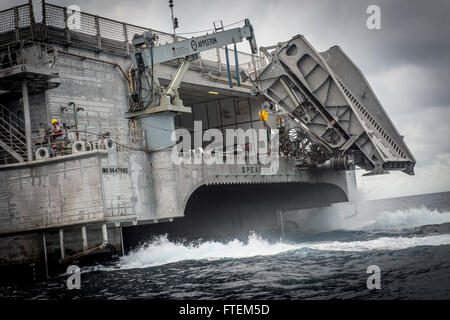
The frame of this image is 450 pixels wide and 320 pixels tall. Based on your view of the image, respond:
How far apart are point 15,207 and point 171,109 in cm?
966

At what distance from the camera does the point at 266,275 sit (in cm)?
1928

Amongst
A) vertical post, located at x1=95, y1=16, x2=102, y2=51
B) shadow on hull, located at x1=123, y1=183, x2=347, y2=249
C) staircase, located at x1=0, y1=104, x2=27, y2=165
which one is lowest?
shadow on hull, located at x1=123, y1=183, x2=347, y2=249

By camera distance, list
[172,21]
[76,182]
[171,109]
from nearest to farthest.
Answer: [76,182] → [171,109] → [172,21]

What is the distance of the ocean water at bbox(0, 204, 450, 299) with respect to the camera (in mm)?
15016

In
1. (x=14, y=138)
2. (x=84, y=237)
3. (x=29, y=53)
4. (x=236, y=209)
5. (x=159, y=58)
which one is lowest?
(x=84, y=237)

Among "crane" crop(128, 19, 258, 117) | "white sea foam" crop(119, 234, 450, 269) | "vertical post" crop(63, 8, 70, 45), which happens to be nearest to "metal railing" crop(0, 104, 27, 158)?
"vertical post" crop(63, 8, 70, 45)

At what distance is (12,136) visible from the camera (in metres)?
27.3

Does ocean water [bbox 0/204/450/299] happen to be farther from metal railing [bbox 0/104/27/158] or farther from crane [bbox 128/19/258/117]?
crane [bbox 128/19/258/117]

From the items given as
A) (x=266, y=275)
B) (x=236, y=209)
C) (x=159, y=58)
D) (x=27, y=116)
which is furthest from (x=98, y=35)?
(x=236, y=209)

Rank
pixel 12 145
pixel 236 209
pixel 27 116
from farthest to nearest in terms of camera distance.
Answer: pixel 236 209
pixel 12 145
pixel 27 116

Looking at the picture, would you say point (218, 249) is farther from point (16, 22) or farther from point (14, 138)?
point (16, 22)
